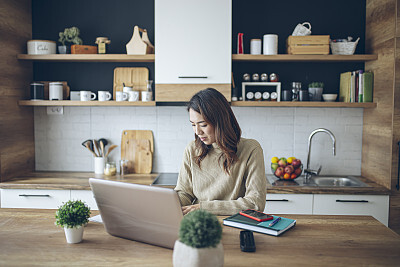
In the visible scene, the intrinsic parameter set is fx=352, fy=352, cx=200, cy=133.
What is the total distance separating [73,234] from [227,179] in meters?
0.91

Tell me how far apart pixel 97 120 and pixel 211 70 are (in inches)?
52.1

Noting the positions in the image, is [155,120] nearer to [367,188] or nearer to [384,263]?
[367,188]

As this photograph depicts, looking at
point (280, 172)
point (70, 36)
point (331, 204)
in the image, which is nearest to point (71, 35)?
point (70, 36)

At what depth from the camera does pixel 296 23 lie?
3465mm

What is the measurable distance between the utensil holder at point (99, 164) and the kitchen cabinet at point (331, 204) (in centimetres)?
163

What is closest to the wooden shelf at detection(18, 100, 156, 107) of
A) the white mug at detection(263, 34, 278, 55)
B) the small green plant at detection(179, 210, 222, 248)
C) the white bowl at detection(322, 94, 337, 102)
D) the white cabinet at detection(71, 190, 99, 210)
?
the white cabinet at detection(71, 190, 99, 210)

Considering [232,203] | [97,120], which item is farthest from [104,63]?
[232,203]

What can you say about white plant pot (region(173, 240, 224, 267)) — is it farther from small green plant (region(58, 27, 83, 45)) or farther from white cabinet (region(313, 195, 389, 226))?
small green plant (region(58, 27, 83, 45))

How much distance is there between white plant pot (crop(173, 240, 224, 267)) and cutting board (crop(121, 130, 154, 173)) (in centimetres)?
245

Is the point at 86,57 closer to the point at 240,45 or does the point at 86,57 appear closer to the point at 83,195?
the point at 83,195

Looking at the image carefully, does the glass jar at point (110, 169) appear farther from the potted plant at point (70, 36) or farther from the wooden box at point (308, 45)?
the wooden box at point (308, 45)

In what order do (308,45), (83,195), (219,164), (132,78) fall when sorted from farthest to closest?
1. (132,78)
2. (308,45)
3. (83,195)
4. (219,164)

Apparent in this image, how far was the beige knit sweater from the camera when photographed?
192cm

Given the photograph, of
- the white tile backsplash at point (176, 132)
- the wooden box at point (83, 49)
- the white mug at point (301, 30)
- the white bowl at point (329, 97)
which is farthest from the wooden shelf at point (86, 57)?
the white bowl at point (329, 97)
